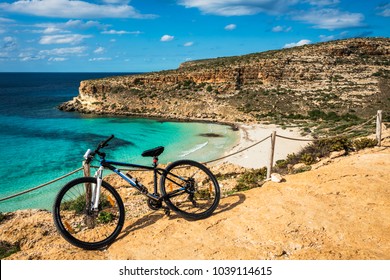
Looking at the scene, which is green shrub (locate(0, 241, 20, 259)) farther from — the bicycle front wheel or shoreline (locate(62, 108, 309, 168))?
shoreline (locate(62, 108, 309, 168))

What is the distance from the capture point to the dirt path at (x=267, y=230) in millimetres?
4320

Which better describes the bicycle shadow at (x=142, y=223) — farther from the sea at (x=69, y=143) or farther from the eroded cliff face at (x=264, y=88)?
the eroded cliff face at (x=264, y=88)

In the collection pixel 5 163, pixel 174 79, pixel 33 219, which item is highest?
pixel 174 79

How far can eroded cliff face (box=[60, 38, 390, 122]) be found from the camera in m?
39.8

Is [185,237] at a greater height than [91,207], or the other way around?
[91,207]

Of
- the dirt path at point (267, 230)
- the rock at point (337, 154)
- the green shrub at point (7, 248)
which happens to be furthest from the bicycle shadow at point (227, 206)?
the rock at point (337, 154)

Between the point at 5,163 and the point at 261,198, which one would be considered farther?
the point at 5,163

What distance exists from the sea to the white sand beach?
134 cm

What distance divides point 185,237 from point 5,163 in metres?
21.9

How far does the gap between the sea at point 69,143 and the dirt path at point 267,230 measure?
9.89 meters

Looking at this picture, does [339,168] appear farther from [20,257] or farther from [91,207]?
[20,257]

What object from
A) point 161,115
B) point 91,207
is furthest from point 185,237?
point 161,115
